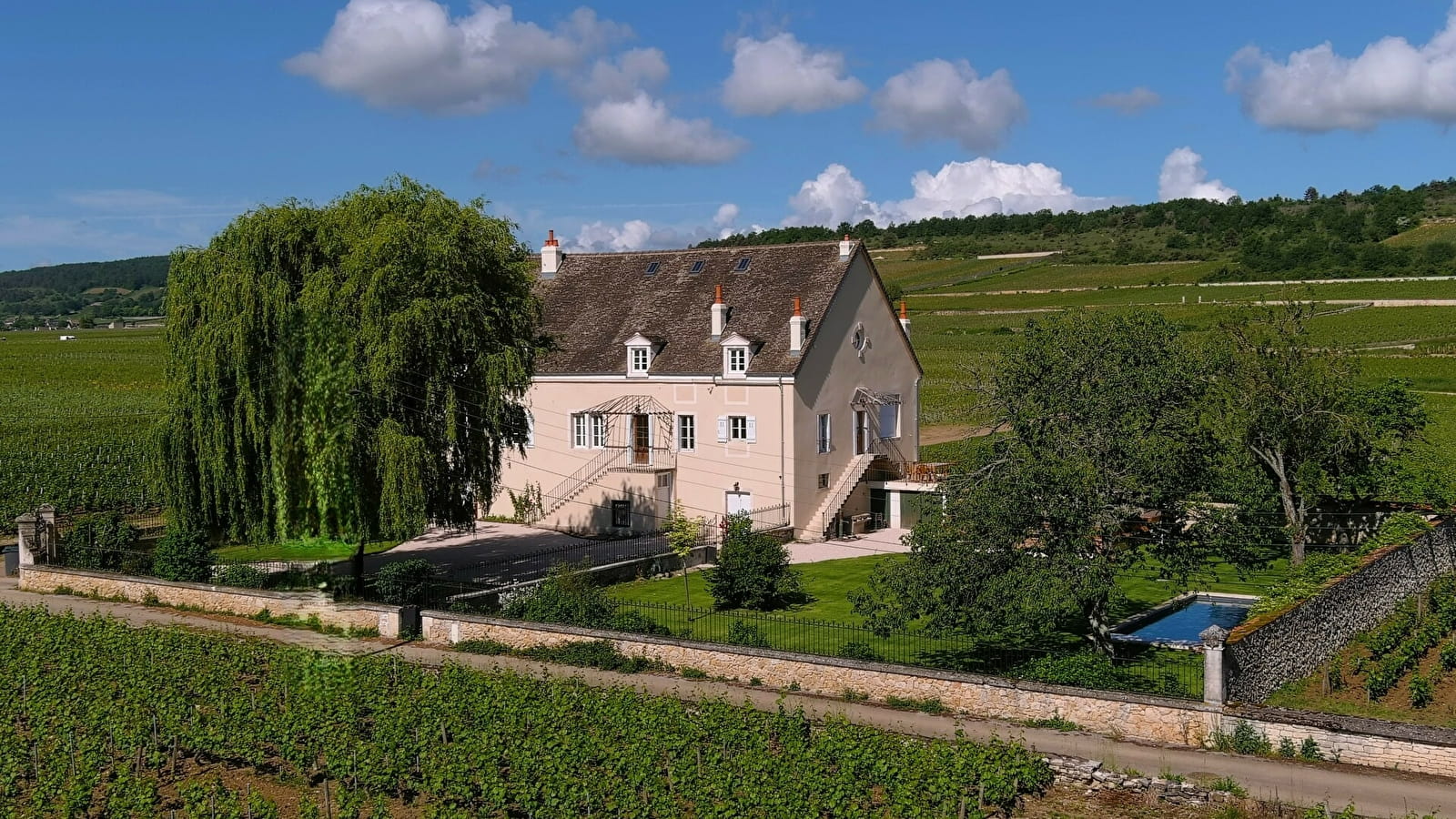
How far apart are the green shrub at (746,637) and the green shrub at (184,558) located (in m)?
15.6

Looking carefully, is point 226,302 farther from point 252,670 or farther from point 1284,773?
point 1284,773

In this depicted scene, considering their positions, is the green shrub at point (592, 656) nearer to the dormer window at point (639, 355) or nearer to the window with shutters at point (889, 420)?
the dormer window at point (639, 355)

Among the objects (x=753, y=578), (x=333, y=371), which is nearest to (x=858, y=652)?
(x=753, y=578)

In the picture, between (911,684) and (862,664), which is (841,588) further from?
(911,684)

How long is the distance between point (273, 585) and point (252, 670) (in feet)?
27.9

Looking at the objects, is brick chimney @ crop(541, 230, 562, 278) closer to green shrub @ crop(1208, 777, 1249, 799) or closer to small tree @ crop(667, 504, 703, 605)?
small tree @ crop(667, 504, 703, 605)

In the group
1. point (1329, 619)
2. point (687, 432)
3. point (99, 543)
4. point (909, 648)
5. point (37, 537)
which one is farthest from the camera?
point (687, 432)

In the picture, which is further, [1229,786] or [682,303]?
[682,303]

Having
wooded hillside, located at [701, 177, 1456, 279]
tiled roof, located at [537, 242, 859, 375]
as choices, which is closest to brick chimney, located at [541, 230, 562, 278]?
tiled roof, located at [537, 242, 859, 375]

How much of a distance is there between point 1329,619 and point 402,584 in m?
21.4

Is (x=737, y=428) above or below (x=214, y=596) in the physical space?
above

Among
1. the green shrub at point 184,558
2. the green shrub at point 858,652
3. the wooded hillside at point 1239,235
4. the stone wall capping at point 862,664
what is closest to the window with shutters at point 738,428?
the stone wall capping at point 862,664

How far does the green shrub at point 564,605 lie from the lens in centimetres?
2841

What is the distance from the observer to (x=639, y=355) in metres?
46.7
